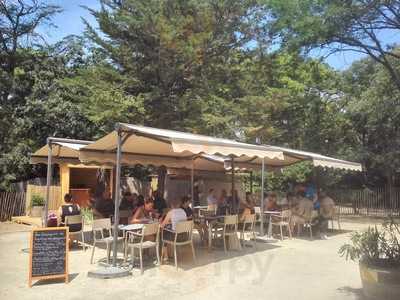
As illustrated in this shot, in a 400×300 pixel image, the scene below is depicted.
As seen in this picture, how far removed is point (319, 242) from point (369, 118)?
41.3ft

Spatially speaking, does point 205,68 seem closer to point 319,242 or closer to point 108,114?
point 108,114

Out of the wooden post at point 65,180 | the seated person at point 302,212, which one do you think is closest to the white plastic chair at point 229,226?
the seated person at point 302,212

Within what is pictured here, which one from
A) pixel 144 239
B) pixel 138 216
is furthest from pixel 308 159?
pixel 144 239

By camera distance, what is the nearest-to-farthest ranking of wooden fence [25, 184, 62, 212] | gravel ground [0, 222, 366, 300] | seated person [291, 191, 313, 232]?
1. gravel ground [0, 222, 366, 300]
2. seated person [291, 191, 313, 232]
3. wooden fence [25, 184, 62, 212]

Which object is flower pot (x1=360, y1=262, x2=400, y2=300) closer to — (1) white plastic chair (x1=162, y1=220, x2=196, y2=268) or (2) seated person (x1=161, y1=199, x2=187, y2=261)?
(1) white plastic chair (x1=162, y1=220, x2=196, y2=268)

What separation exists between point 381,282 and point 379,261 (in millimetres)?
370

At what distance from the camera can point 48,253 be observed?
7.61m

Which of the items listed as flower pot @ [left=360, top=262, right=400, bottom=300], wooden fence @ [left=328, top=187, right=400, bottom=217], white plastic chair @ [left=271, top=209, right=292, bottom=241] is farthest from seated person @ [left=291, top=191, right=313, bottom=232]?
wooden fence @ [left=328, top=187, right=400, bottom=217]

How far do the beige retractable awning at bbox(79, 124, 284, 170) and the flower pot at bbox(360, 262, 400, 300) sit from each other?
11.6 ft

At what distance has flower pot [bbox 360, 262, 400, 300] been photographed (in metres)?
6.04

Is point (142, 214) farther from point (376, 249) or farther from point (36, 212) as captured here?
point (36, 212)

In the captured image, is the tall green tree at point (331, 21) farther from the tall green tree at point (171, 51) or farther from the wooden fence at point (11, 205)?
the wooden fence at point (11, 205)

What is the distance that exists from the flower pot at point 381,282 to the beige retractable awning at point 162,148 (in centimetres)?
355

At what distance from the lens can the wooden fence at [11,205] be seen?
722 inches
